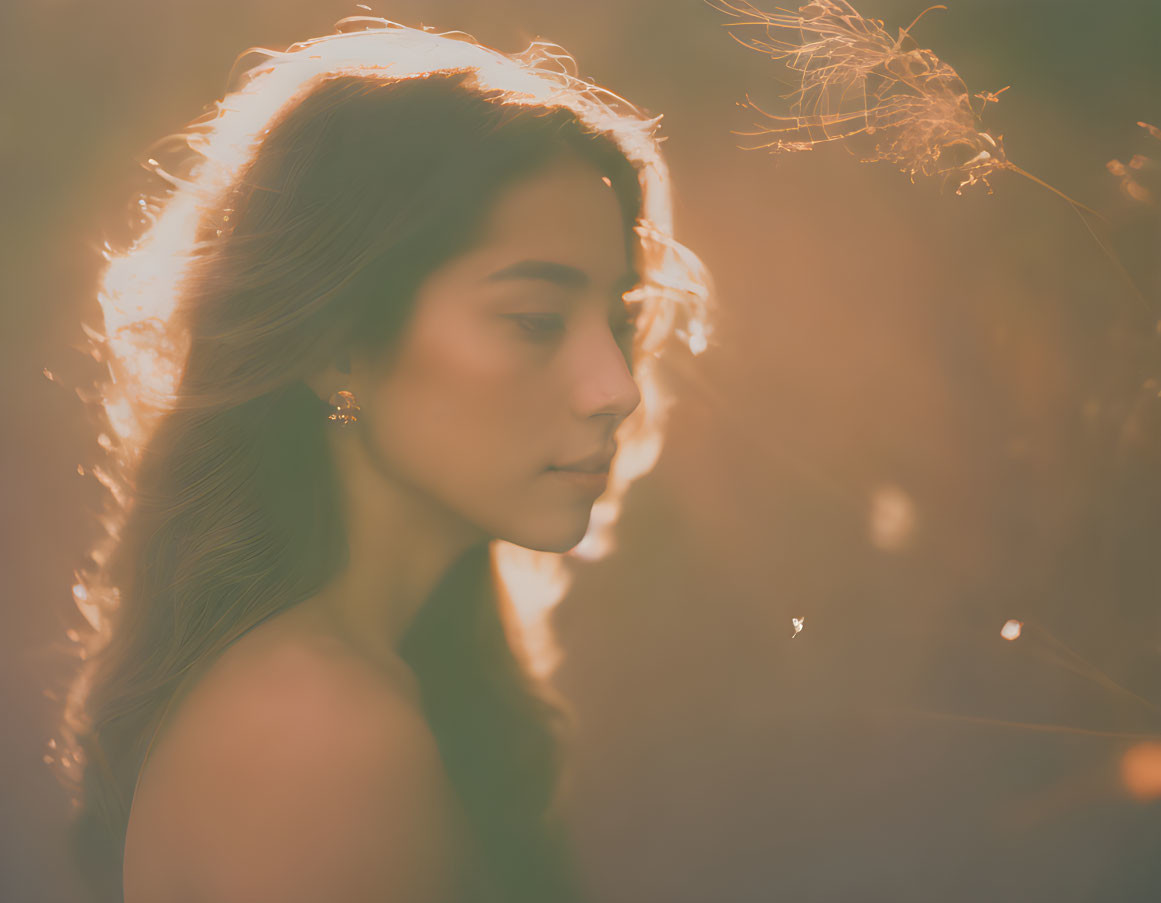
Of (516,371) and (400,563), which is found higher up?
(516,371)

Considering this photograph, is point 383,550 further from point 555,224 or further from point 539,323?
point 555,224

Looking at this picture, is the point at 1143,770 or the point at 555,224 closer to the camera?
the point at 555,224

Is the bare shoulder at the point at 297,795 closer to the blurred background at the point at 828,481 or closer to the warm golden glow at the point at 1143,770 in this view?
the blurred background at the point at 828,481

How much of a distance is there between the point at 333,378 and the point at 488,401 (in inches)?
6.9

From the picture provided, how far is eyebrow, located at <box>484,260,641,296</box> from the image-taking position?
796 mm

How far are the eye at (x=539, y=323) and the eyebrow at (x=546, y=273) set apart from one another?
0.12ft

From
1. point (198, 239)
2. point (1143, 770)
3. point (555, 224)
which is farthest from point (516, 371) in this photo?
point (1143, 770)

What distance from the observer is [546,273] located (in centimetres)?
80

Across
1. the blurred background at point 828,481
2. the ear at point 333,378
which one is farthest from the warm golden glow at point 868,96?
the ear at point 333,378

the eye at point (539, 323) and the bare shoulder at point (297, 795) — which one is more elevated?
the eye at point (539, 323)

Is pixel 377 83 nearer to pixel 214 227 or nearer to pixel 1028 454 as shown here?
pixel 214 227

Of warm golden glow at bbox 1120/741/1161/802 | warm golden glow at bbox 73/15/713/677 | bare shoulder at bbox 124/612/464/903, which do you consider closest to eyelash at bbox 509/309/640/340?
warm golden glow at bbox 73/15/713/677

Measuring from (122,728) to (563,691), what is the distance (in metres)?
0.57

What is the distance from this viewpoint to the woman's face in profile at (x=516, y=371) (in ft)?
2.61
